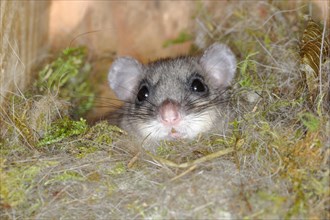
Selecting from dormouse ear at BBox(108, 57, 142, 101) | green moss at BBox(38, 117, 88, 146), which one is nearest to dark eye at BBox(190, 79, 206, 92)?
dormouse ear at BBox(108, 57, 142, 101)

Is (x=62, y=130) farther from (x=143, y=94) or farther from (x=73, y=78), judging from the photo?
(x=73, y=78)

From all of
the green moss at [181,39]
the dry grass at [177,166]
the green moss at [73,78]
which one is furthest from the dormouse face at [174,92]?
the green moss at [181,39]

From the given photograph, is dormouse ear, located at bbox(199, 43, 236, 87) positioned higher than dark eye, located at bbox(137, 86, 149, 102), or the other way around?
dormouse ear, located at bbox(199, 43, 236, 87)

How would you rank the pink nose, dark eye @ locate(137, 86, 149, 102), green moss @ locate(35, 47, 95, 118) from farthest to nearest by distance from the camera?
green moss @ locate(35, 47, 95, 118) < dark eye @ locate(137, 86, 149, 102) < the pink nose

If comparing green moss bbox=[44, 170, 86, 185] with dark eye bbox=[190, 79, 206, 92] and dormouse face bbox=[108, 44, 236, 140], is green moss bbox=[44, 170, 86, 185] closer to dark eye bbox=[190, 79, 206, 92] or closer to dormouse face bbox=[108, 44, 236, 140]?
dormouse face bbox=[108, 44, 236, 140]

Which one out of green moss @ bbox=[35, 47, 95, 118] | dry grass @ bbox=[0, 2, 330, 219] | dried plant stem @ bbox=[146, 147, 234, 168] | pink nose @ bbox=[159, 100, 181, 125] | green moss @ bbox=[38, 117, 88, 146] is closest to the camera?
dry grass @ bbox=[0, 2, 330, 219]

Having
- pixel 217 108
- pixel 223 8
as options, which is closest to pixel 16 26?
pixel 217 108

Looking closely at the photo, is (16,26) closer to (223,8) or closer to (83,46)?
(83,46)

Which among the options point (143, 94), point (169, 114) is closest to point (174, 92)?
point (143, 94)
